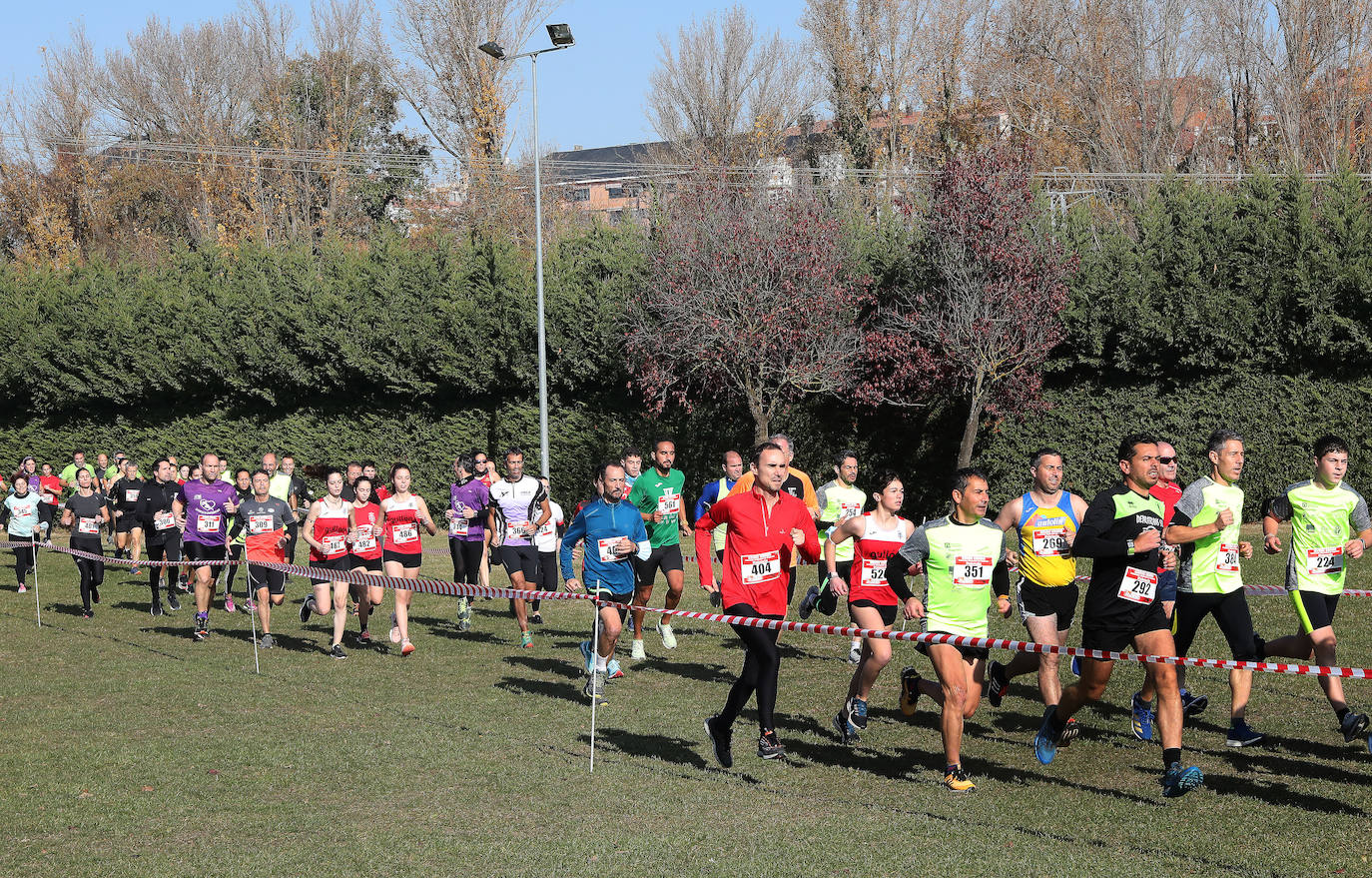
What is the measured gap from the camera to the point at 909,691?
891cm

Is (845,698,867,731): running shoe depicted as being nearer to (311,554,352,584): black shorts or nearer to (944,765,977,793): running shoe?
(944,765,977,793): running shoe

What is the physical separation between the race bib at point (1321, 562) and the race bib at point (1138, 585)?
1.74 m

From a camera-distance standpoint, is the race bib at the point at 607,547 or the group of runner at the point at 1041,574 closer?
the group of runner at the point at 1041,574

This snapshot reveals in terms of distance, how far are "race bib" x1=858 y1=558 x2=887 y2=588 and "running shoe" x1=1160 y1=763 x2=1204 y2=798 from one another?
2.81 m

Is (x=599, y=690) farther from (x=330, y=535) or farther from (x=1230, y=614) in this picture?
(x=1230, y=614)

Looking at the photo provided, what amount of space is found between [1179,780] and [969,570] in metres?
1.64

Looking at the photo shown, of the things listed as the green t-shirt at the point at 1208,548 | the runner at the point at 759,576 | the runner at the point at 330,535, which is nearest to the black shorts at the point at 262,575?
the runner at the point at 330,535

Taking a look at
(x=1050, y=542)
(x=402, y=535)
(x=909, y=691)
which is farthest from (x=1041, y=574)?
(x=402, y=535)

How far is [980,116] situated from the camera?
43.7 meters

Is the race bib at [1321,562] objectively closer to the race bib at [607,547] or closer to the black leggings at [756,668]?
the black leggings at [756,668]

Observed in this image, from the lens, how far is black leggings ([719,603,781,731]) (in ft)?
25.5

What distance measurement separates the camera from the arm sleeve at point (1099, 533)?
23.8 feet

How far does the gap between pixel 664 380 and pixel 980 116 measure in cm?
2373

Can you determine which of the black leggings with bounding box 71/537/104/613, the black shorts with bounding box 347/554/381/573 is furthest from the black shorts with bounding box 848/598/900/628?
the black leggings with bounding box 71/537/104/613
